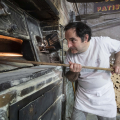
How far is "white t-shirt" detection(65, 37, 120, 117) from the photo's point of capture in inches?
59.6

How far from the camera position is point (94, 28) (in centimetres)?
462

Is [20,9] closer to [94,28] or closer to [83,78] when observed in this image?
[83,78]

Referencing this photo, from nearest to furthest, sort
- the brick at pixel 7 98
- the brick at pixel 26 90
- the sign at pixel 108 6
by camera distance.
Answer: the brick at pixel 7 98, the brick at pixel 26 90, the sign at pixel 108 6

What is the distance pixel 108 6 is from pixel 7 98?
216 inches

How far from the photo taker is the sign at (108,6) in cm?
452

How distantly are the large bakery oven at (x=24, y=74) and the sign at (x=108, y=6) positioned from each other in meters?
3.99

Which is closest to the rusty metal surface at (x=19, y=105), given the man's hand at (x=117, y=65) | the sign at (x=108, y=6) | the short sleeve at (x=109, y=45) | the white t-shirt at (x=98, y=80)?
the white t-shirt at (x=98, y=80)

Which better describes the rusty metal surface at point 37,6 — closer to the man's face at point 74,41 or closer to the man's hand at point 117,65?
the man's face at point 74,41

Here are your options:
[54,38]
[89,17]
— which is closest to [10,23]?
[54,38]

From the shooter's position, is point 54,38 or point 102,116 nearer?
point 102,116

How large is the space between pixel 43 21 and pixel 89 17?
3.23 m

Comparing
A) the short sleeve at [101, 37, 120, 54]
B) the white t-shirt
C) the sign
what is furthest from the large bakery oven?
the sign

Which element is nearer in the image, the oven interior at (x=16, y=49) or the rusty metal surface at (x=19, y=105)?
the rusty metal surface at (x=19, y=105)

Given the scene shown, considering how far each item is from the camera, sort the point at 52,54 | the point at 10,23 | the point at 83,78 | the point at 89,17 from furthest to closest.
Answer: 1. the point at 89,17
2. the point at 52,54
3. the point at 83,78
4. the point at 10,23
